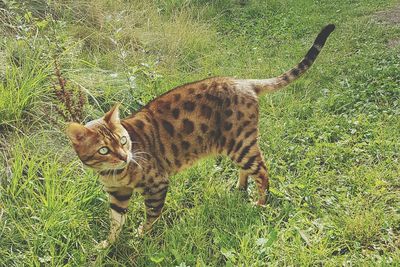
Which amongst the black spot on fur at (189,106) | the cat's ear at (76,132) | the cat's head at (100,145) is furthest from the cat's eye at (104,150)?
the black spot on fur at (189,106)

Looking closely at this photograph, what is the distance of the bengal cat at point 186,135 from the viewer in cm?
304

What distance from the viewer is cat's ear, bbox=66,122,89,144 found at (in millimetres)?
2547

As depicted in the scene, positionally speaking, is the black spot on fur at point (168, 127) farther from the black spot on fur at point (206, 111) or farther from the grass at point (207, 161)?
the grass at point (207, 161)

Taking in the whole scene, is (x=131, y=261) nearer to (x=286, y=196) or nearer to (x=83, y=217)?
(x=83, y=217)

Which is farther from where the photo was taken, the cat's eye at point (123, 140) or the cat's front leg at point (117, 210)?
the cat's front leg at point (117, 210)

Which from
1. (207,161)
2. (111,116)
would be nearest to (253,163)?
(207,161)

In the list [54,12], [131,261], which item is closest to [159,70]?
[54,12]

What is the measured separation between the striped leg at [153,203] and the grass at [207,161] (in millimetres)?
88

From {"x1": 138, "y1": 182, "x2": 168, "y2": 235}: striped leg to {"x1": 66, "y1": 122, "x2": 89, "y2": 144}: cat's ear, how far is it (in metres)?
0.68

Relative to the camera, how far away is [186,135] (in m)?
3.30

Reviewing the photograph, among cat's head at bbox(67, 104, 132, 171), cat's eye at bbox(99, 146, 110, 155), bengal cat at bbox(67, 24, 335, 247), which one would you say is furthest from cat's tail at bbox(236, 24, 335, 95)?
cat's eye at bbox(99, 146, 110, 155)

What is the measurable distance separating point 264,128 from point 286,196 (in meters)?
1.07

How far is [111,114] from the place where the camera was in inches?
110

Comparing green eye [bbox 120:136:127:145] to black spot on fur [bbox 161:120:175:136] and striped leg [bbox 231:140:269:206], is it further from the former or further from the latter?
striped leg [bbox 231:140:269:206]
